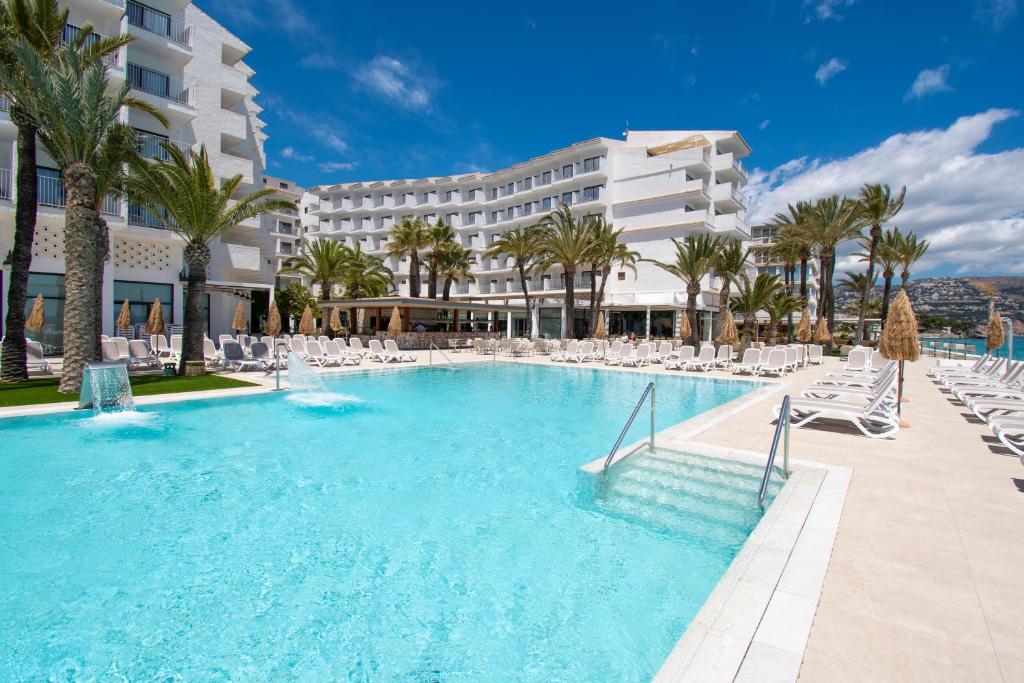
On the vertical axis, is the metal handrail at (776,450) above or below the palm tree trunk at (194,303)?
below

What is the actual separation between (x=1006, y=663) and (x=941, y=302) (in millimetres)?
169984

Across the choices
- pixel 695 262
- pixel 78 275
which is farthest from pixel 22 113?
pixel 695 262

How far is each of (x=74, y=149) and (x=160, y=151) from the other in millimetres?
13223

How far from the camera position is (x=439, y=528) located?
4738mm

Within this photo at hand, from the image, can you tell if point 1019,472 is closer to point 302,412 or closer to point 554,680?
point 554,680

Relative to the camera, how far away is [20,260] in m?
12.1

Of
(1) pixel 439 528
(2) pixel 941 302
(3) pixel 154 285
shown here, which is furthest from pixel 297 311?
(2) pixel 941 302

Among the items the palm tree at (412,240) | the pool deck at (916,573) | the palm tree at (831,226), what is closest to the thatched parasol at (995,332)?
the pool deck at (916,573)

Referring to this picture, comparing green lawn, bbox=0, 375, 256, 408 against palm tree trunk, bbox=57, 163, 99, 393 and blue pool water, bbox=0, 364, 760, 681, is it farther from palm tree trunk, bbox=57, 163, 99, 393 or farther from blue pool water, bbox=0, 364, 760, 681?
blue pool water, bbox=0, 364, 760, 681

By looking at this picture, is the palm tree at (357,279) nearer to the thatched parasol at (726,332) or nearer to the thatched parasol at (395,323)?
the thatched parasol at (395,323)

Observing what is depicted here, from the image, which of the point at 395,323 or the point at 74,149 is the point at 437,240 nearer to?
the point at 395,323

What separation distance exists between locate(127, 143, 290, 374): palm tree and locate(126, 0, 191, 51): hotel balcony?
41.8 feet

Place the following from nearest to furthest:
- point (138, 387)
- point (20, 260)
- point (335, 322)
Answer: point (138, 387)
point (20, 260)
point (335, 322)

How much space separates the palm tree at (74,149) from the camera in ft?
35.0
